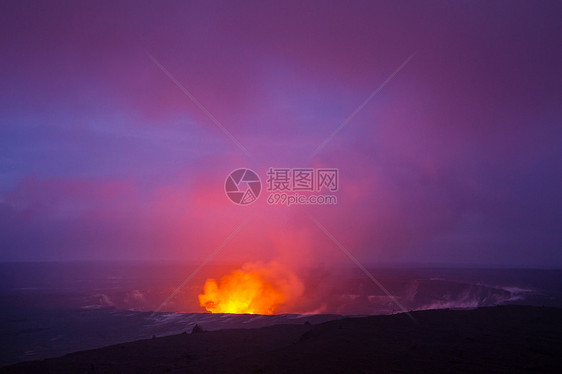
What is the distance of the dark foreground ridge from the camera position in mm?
15438

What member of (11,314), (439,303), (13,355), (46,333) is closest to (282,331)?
(13,355)

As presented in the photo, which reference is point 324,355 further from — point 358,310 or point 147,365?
point 358,310

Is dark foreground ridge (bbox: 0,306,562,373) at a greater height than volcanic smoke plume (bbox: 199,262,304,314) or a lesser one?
lesser

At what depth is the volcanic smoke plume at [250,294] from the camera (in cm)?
6222

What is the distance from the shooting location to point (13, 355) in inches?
1272

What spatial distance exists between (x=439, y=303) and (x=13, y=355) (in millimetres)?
71931

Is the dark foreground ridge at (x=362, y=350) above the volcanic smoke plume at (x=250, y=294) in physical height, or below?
below

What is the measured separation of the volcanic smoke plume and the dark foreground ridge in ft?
119

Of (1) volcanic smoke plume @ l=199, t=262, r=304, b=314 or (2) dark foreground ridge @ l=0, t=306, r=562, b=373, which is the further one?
(1) volcanic smoke plume @ l=199, t=262, r=304, b=314

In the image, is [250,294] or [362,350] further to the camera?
[250,294]

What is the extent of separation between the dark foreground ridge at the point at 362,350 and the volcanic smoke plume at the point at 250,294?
119 ft

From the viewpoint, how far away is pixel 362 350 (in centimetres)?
1755

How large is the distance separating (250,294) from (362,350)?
2017 inches

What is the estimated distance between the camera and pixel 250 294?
6669cm
